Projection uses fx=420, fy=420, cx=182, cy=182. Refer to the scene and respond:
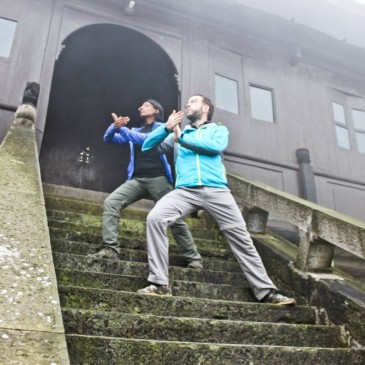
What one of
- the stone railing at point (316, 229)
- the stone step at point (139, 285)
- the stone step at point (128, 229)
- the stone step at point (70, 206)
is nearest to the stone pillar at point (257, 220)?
the stone railing at point (316, 229)

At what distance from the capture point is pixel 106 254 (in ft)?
12.7

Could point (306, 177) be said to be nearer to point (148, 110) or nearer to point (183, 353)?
point (148, 110)

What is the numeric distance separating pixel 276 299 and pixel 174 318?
1.09 m

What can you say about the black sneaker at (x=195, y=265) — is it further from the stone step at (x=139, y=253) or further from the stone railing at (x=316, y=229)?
the stone railing at (x=316, y=229)

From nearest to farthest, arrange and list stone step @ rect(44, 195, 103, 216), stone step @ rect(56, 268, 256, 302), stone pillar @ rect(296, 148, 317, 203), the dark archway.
Answer: stone step @ rect(56, 268, 256, 302)
stone step @ rect(44, 195, 103, 216)
stone pillar @ rect(296, 148, 317, 203)
the dark archway

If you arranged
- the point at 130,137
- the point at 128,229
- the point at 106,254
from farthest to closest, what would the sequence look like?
the point at 128,229
the point at 130,137
the point at 106,254

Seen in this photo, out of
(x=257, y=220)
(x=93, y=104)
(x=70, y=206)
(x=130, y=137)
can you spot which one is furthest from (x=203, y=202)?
(x=93, y=104)

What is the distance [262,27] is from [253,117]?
5.74 feet

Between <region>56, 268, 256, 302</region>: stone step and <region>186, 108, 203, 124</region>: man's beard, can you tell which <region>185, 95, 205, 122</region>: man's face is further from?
<region>56, 268, 256, 302</region>: stone step

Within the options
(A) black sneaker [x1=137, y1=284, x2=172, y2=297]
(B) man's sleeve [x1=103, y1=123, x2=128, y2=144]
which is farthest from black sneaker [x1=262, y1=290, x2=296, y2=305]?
(B) man's sleeve [x1=103, y1=123, x2=128, y2=144]

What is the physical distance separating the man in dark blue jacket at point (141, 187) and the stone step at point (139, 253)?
5.6 inches

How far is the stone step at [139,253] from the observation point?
395cm

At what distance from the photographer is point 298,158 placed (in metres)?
7.74

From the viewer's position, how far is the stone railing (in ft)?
11.4
